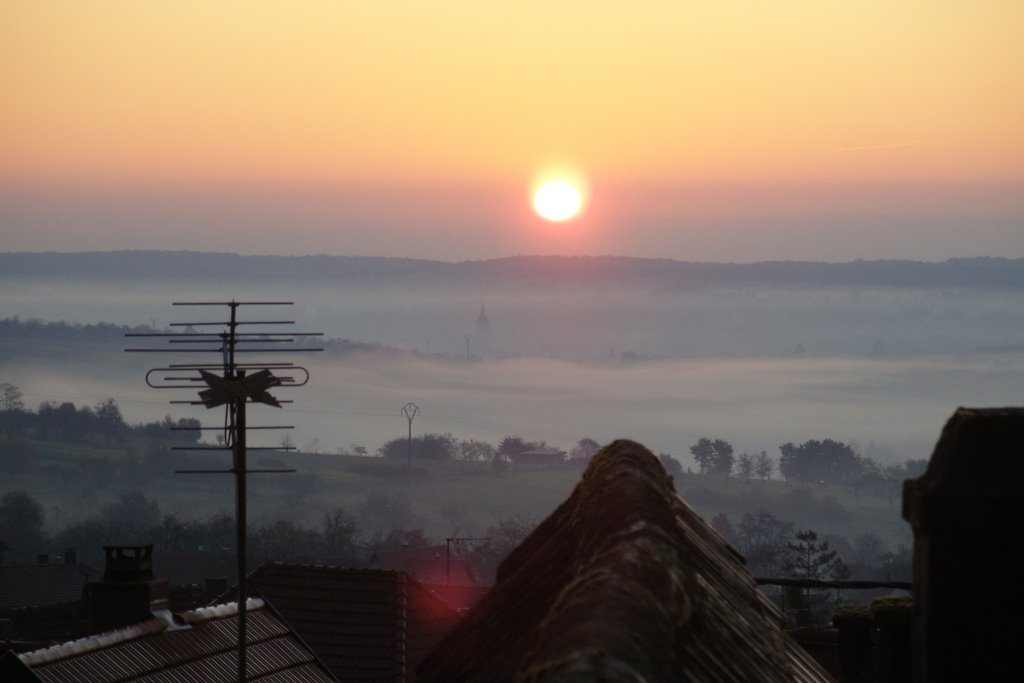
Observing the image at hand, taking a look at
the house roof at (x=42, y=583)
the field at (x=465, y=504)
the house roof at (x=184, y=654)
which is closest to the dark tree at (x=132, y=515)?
the field at (x=465, y=504)

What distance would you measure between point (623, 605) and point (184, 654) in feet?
50.9

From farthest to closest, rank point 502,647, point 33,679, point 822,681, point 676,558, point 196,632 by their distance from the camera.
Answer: point 196,632 → point 33,679 → point 822,681 → point 502,647 → point 676,558

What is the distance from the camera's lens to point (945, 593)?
4160mm

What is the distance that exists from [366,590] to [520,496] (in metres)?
161

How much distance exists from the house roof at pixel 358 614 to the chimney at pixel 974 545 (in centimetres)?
1835

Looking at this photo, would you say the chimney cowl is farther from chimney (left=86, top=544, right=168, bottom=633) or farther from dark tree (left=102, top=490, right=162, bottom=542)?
dark tree (left=102, top=490, right=162, bottom=542)

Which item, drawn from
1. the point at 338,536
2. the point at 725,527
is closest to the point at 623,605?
the point at 338,536

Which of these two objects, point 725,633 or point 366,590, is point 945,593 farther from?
point 366,590

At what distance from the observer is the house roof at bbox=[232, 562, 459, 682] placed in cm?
2303

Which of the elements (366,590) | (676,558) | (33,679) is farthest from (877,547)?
(676,558)

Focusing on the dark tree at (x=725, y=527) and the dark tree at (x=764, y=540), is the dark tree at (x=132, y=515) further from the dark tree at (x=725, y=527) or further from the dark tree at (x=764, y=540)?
the dark tree at (x=764, y=540)

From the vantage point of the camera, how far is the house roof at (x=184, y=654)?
1596 centimetres

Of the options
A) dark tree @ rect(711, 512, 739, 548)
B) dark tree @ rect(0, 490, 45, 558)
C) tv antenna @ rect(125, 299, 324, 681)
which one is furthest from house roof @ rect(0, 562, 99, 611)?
dark tree @ rect(711, 512, 739, 548)

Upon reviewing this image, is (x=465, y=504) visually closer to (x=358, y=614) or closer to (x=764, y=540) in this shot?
(x=764, y=540)
